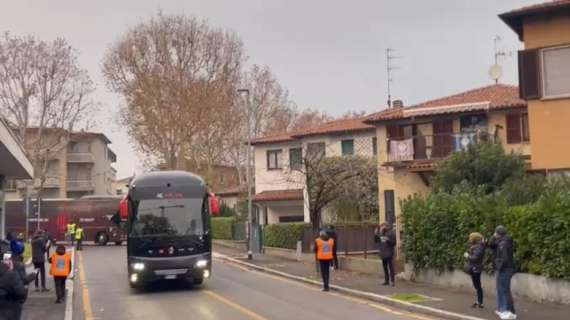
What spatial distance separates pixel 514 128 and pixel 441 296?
719 inches

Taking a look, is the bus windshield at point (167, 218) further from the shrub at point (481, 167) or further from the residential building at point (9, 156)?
the shrub at point (481, 167)

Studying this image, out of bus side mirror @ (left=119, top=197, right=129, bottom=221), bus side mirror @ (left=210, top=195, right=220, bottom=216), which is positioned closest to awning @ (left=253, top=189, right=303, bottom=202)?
bus side mirror @ (left=210, top=195, right=220, bottom=216)

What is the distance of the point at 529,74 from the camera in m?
22.8

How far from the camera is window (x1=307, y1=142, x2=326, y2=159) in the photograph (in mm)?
42681

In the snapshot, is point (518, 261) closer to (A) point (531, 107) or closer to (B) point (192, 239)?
(A) point (531, 107)

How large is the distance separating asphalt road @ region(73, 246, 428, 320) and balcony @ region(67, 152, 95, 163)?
64161mm

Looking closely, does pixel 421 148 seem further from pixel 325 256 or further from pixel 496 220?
pixel 496 220

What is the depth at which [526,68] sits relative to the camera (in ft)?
74.8

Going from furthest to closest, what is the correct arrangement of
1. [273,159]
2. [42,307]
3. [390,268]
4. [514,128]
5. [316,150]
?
[273,159]
[316,150]
[514,128]
[390,268]
[42,307]

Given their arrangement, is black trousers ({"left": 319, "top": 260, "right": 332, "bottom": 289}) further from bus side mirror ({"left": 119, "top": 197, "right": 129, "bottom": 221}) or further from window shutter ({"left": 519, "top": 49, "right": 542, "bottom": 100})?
window shutter ({"left": 519, "top": 49, "right": 542, "bottom": 100})

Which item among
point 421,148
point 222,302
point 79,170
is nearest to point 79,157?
point 79,170

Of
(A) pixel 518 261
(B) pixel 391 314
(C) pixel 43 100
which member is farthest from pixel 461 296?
(C) pixel 43 100

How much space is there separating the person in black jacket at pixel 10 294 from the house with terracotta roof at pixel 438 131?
2420cm

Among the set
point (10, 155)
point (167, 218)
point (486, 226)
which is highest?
point (10, 155)
